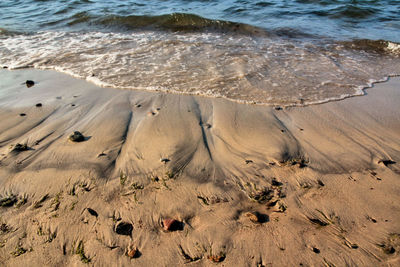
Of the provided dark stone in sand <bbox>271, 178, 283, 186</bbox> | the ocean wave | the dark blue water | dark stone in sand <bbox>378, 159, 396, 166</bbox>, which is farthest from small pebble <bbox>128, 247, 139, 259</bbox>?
the dark blue water

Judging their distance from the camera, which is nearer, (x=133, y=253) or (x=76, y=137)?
(x=133, y=253)

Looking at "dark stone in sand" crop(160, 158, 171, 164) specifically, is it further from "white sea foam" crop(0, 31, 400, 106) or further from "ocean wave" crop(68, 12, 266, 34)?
"ocean wave" crop(68, 12, 266, 34)

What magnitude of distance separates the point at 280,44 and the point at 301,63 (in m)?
1.75

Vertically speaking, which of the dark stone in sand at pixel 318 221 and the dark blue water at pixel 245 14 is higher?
the dark blue water at pixel 245 14

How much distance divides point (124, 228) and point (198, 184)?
709mm

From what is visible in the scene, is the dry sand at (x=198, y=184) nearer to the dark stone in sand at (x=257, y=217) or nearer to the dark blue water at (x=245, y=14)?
the dark stone in sand at (x=257, y=217)

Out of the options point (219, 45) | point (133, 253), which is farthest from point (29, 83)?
point (219, 45)

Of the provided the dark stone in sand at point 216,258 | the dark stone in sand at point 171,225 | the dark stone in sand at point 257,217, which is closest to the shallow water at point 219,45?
the dark stone in sand at point 257,217

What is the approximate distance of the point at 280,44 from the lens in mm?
6648

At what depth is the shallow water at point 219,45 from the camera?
4.17 metres

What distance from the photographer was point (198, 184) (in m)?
2.09

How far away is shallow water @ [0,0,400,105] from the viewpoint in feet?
13.7

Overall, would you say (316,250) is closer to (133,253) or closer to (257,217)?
(257,217)

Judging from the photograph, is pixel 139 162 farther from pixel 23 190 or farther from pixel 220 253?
pixel 220 253
